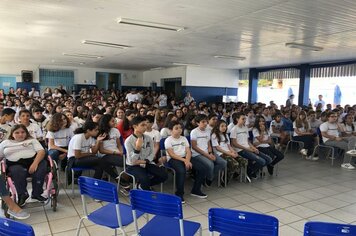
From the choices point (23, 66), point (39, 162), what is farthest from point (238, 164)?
point (23, 66)

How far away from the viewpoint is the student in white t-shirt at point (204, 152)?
4.16 m

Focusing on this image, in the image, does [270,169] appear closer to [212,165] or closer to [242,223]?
[212,165]

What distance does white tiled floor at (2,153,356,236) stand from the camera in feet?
10.2

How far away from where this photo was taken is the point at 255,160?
15.4 feet

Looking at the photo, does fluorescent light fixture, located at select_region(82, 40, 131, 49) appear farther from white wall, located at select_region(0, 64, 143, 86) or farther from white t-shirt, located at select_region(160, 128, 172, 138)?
white wall, located at select_region(0, 64, 143, 86)

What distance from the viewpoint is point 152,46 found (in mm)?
7852

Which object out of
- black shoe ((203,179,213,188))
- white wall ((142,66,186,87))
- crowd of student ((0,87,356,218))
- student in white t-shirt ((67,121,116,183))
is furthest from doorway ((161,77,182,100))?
student in white t-shirt ((67,121,116,183))

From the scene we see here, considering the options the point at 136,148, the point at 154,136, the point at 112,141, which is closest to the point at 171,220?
the point at 136,148

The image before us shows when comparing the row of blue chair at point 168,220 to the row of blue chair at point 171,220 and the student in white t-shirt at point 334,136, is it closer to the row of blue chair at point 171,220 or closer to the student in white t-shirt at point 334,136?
the row of blue chair at point 171,220

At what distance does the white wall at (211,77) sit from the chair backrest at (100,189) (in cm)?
1186

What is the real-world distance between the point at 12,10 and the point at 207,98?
11205 mm

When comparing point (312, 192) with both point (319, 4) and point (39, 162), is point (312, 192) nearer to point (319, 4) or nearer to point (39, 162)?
point (319, 4)

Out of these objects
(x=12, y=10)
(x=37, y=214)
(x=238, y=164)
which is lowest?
(x=37, y=214)

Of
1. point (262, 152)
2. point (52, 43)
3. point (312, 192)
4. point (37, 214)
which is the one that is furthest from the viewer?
point (52, 43)
